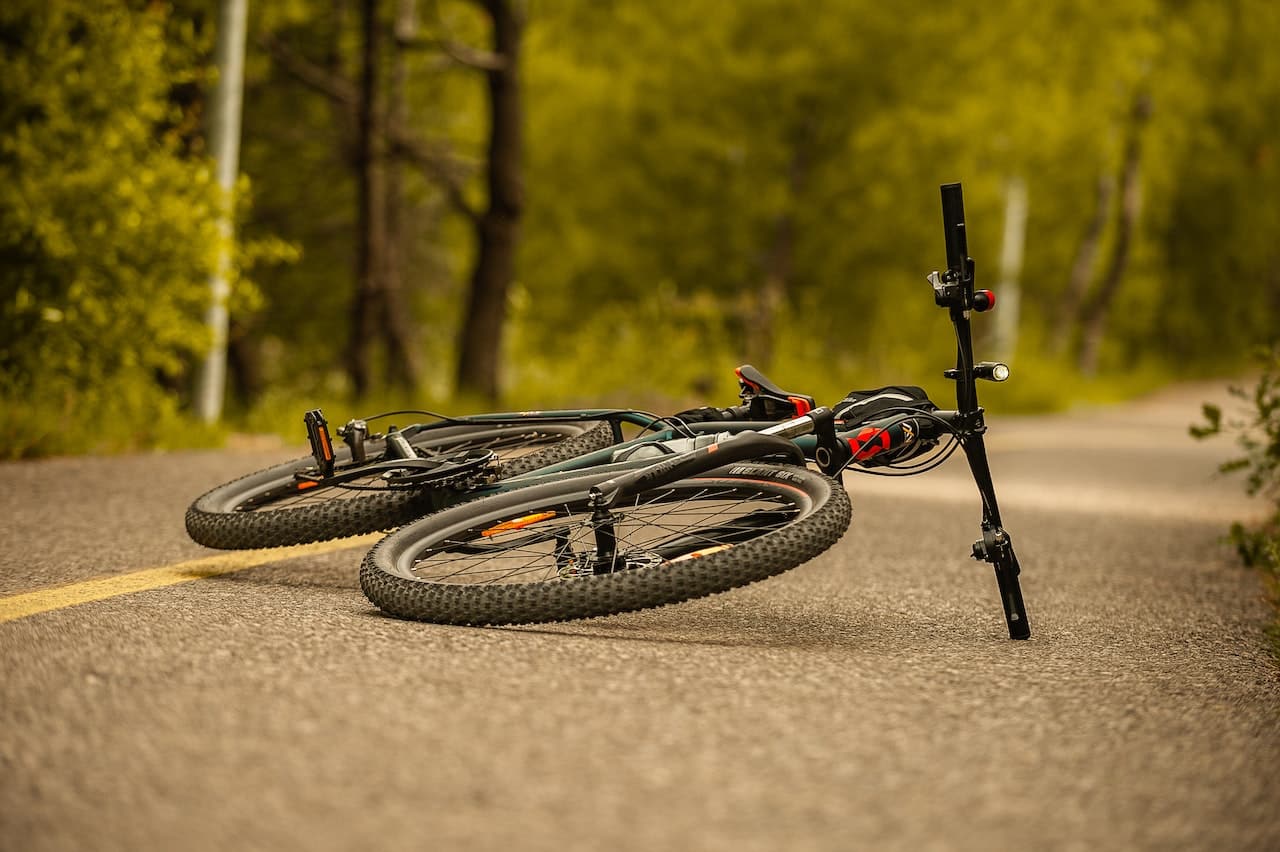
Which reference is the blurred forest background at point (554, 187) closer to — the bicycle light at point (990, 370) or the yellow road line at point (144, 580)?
the bicycle light at point (990, 370)

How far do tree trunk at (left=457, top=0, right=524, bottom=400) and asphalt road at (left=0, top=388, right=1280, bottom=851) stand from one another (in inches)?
401

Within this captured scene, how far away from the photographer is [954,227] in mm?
4070

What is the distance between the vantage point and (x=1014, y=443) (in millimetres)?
14148

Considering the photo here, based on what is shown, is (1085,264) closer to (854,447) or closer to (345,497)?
(854,447)

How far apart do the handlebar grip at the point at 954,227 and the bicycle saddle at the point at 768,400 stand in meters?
0.68

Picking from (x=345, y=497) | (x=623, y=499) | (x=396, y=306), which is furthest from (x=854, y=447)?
(x=396, y=306)

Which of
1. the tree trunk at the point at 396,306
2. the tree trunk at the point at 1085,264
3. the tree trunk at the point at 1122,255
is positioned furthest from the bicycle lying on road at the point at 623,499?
the tree trunk at the point at 1122,255

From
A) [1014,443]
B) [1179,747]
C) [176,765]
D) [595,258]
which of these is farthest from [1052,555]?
[595,258]

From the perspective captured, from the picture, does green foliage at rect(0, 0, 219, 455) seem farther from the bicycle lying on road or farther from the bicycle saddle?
the bicycle saddle

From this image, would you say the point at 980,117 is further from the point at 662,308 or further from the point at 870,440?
the point at 870,440

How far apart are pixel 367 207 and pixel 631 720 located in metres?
15.5

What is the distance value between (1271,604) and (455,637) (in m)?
3.11

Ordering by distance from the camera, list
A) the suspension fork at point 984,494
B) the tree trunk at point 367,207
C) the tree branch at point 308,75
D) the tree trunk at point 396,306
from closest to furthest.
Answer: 1. the suspension fork at point 984,494
2. the tree branch at point 308,75
3. the tree trunk at point 367,207
4. the tree trunk at point 396,306

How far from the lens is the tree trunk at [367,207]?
57.1 feet
